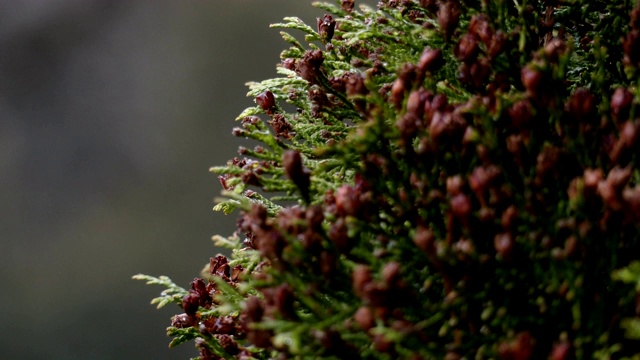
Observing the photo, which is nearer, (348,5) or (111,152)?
(348,5)

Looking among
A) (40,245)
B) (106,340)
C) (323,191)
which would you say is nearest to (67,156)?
(40,245)

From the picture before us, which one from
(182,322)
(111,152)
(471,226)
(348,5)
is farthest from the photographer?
(111,152)

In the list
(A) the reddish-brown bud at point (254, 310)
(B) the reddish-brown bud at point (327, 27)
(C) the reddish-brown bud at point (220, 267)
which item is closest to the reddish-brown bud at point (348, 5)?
(B) the reddish-brown bud at point (327, 27)

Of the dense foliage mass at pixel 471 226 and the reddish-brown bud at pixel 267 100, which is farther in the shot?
the reddish-brown bud at pixel 267 100

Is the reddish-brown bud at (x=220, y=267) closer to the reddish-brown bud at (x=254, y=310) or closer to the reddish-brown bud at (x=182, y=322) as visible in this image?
the reddish-brown bud at (x=182, y=322)

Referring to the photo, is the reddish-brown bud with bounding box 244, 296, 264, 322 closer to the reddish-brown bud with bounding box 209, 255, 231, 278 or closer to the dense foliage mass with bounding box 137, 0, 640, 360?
the dense foliage mass with bounding box 137, 0, 640, 360

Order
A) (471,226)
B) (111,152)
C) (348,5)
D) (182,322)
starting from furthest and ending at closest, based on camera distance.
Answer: (111,152) < (348,5) < (182,322) < (471,226)

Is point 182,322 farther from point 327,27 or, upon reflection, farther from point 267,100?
point 327,27

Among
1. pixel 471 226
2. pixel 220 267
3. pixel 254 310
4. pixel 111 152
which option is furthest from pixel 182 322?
pixel 111 152

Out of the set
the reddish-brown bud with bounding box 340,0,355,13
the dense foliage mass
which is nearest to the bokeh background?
the reddish-brown bud with bounding box 340,0,355,13
